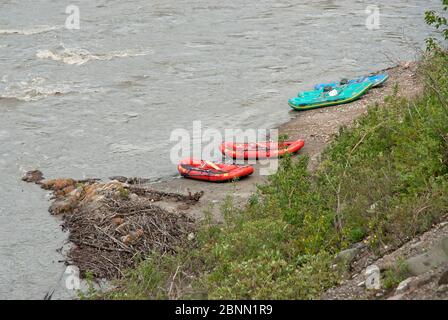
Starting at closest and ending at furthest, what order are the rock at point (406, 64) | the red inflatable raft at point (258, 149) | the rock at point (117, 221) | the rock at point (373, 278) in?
the rock at point (373, 278), the rock at point (117, 221), the red inflatable raft at point (258, 149), the rock at point (406, 64)

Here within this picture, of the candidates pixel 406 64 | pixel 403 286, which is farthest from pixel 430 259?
pixel 406 64

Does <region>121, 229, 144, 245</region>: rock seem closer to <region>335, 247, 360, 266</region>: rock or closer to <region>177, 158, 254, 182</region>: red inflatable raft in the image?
<region>177, 158, 254, 182</region>: red inflatable raft

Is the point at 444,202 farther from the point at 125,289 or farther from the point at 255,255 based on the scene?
the point at 125,289

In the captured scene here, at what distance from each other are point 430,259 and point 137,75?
17.2 metres

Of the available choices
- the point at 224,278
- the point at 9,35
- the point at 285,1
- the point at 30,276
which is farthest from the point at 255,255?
the point at 285,1

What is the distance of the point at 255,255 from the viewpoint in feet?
31.7

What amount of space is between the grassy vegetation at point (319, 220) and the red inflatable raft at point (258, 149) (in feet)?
12.7

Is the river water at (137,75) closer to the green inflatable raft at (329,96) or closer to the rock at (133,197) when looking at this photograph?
the green inflatable raft at (329,96)

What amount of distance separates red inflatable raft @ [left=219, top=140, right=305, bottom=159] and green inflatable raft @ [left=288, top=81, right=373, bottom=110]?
129 inches

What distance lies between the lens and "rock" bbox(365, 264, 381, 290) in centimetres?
805

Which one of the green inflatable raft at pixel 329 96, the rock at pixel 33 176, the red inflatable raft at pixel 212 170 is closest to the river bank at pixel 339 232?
the red inflatable raft at pixel 212 170

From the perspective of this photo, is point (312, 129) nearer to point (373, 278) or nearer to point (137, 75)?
point (137, 75)

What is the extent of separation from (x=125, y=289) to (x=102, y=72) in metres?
15.4

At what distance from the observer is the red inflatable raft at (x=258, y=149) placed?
16456 millimetres
